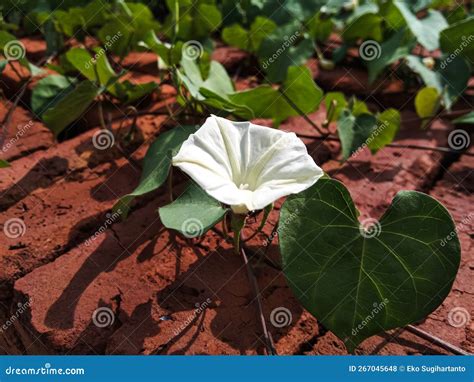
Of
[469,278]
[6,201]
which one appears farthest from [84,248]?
[469,278]

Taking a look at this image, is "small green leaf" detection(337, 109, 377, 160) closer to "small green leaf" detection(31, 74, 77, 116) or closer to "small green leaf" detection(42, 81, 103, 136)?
"small green leaf" detection(42, 81, 103, 136)

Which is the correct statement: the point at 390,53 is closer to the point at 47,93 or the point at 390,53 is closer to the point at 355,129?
the point at 355,129

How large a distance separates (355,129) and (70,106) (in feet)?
2.99

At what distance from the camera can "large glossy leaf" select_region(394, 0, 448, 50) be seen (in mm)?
2459

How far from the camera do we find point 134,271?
172 cm

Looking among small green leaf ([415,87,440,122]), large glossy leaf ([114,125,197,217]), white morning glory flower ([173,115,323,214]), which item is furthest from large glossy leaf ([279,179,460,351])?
small green leaf ([415,87,440,122])

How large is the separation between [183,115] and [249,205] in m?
0.89

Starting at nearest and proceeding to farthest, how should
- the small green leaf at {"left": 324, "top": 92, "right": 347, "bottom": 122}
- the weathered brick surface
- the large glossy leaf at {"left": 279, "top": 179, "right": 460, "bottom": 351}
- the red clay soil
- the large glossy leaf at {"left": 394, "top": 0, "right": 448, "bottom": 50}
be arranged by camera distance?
the large glossy leaf at {"left": 279, "top": 179, "right": 460, "bottom": 351}
the red clay soil
the weathered brick surface
the small green leaf at {"left": 324, "top": 92, "right": 347, "bottom": 122}
the large glossy leaf at {"left": 394, "top": 0, "right": 448, "bottom": 50}

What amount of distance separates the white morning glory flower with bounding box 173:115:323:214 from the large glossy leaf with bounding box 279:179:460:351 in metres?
0.13

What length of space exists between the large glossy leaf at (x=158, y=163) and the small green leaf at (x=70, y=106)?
35 cm

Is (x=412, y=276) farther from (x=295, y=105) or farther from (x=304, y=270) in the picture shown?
(x=295, y=105)

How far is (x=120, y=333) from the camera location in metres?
1.57

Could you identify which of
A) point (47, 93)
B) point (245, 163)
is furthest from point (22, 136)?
point (245, 163)

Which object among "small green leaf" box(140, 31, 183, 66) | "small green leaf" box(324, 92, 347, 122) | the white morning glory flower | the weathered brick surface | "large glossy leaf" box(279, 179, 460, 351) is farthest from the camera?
"small green leaf" box(324, 92, 347, 122)
